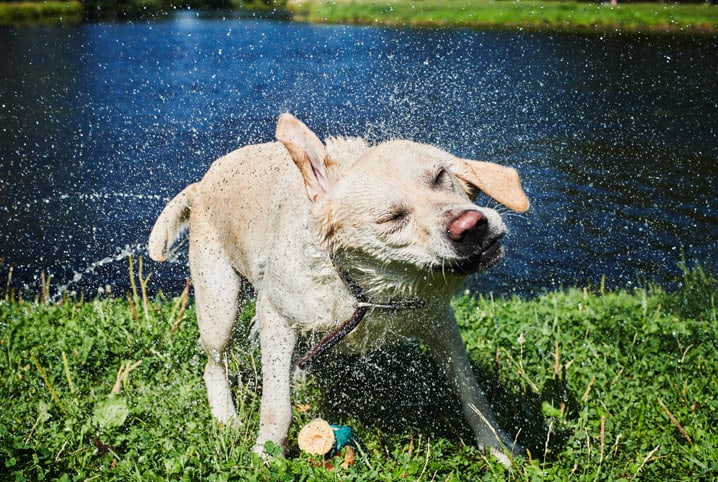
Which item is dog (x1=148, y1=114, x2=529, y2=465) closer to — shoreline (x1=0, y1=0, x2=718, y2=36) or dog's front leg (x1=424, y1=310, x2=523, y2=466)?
dog's front leg (x1=424, y1=310, x2=523, y2=466)

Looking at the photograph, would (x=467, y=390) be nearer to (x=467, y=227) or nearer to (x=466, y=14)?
(x=467, y=227)

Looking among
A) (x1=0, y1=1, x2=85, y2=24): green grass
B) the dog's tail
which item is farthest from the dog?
(x1=0, y1=1, x2=85, y2=24): green grass

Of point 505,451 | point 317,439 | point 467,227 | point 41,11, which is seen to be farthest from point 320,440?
point 41,11

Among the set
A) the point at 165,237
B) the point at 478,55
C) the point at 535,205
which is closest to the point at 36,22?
the point at 478,55

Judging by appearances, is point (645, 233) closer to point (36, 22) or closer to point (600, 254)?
point (600, 254)

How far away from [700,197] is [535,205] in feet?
7.41

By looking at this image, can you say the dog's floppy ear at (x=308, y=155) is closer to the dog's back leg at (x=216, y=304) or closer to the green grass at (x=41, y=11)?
the dog's back leg at (x=216, y=304)

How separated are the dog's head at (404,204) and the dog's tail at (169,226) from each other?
1596mm

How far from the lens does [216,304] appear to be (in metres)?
4.50

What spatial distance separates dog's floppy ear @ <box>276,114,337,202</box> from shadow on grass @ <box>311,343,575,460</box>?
135 cm

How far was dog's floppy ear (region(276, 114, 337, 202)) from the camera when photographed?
3.35 metres

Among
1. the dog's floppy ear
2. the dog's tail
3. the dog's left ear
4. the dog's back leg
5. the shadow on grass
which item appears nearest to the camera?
the dog's floppy ear

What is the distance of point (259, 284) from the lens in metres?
4.16

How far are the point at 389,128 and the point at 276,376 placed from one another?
715cm
